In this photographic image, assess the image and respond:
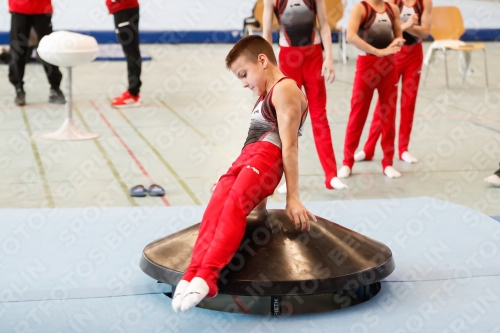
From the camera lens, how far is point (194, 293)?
2.66 meters

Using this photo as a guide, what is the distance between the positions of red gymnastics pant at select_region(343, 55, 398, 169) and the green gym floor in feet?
0.84

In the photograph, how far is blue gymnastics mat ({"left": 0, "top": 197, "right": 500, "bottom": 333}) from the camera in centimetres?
283

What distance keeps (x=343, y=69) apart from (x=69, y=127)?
5.87 m

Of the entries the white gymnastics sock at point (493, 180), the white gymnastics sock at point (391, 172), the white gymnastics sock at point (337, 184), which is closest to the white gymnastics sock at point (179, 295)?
the white gymnastics sock at point (337, 184)

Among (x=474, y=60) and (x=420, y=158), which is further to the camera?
(x=474, y=60)

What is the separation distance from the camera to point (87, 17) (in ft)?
47.2

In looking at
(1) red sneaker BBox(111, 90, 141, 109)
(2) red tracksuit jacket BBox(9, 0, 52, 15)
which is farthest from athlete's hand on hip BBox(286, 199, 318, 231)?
(1) red sneaker BBox(111, 90, 141, 109)

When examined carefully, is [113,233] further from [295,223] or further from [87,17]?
[87,17]

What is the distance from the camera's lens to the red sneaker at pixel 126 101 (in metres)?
8.16

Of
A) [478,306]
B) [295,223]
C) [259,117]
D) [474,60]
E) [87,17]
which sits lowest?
[87,17]

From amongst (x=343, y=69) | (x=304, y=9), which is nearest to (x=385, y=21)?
(x=304, y=9)

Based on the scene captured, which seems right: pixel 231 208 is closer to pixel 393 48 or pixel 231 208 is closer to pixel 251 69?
pixel 251 69

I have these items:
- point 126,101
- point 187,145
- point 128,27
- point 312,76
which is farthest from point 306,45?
point 126,101

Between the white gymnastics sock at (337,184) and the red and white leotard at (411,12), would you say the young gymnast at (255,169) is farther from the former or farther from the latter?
the red and white leotard at (411,12)
